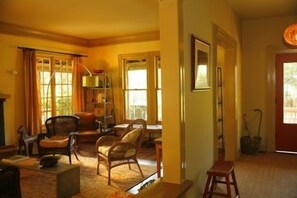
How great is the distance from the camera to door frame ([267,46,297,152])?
5.60m

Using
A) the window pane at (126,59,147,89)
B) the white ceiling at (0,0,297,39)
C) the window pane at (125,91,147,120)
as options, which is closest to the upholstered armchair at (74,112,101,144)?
the window pane at (125,91,147,120)

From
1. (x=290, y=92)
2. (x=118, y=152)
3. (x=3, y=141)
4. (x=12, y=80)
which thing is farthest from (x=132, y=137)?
(x=290, y=92)

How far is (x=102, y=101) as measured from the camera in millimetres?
7211

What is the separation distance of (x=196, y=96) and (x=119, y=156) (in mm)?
1737

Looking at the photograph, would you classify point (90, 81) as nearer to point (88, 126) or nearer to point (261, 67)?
point (88, 126)

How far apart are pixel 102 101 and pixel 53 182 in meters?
3.22

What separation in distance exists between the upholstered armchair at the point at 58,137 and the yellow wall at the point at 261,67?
3.59 meters

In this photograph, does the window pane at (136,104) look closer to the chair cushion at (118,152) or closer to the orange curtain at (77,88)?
the orange curtain at (77,88)

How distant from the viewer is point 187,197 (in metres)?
2.74

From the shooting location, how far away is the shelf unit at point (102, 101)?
23.3ft

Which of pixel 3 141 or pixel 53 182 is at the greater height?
pixel 3 141

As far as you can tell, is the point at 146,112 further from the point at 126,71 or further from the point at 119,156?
the point at 119,156

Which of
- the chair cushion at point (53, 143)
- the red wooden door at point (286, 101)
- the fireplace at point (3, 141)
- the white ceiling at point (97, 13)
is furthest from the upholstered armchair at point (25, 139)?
the red wooden door at point (286, 101)

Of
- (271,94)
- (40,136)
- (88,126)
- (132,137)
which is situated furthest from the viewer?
(88,126)
